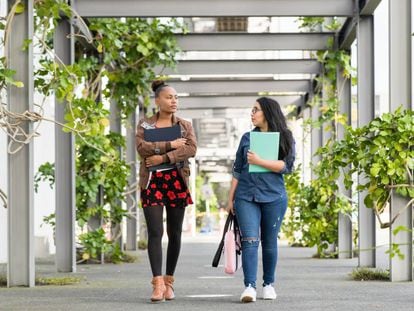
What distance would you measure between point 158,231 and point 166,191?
256mm

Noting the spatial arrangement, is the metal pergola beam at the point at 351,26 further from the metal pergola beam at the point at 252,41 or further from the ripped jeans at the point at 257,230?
the ripped jeans at the point at 257,230

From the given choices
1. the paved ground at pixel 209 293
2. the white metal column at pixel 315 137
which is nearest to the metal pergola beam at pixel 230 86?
the white metal column at pixel 315 137

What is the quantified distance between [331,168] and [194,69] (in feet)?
22.7

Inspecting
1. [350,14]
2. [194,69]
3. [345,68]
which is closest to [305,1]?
[350,14]

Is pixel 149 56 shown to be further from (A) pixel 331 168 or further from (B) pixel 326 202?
(A) pixel 331 168

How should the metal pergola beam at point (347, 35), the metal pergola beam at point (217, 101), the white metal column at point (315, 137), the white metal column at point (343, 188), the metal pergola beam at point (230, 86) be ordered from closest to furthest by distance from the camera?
the metal pergola beam at point (347, 35), the white metal column at point (343, 188), the white metal column at point (315, 137), the metal pergola beam at point (230, 86), the metal pergola beam at point (217, 101)

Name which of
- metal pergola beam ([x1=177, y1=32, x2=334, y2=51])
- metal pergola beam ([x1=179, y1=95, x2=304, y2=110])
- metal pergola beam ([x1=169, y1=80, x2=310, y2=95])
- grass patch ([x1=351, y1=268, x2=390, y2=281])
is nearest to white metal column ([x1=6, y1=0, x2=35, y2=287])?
grass patch ([x1=351, y1=268, x2=390, y2=281])

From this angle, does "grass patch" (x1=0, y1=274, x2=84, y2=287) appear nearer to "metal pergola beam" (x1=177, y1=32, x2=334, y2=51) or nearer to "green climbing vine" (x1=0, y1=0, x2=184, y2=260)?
"green climbing vine" (x1=0, y1=0, x2=184, y2=260)

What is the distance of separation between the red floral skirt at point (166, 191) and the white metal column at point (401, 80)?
2.15 metres

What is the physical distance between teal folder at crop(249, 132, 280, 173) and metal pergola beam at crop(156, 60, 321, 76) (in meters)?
8.87

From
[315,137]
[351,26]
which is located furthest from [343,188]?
[315,137]

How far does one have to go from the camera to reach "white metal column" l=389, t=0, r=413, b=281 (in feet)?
27.4

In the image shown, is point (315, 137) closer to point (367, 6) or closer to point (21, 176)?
point (367, 6)

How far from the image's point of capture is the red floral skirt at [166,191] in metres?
6.84
